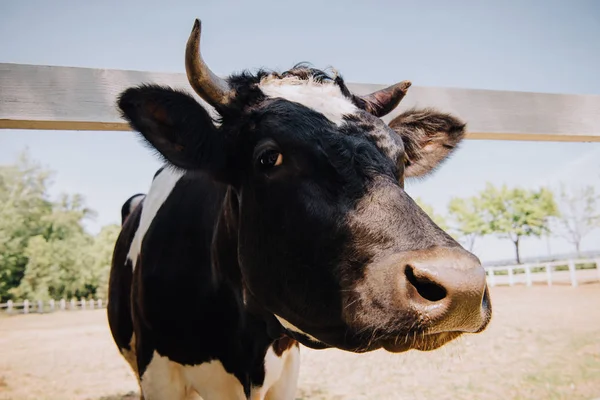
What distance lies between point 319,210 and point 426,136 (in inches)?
53.6

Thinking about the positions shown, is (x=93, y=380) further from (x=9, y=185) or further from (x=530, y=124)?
(x=9, y=185)

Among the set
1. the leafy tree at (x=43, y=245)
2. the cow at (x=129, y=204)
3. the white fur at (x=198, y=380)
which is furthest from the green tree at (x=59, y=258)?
the white fur at (x=198, y=380)

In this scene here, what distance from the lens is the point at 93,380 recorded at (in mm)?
6133

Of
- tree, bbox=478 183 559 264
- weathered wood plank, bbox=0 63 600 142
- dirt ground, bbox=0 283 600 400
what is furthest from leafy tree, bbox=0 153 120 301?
tree, bbox=478 183 559 264

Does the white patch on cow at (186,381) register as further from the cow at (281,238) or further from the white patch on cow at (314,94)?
the white patch on cow at (314,94)

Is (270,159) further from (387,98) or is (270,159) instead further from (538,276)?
(538,276)

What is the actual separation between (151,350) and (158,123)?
1373 mm

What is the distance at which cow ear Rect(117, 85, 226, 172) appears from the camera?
196cm

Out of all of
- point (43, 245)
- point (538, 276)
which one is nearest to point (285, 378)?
point (538, 276)

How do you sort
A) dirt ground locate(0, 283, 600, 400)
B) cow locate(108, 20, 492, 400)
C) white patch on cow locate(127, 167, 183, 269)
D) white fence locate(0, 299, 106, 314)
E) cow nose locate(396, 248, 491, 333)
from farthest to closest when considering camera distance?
white fence locate(0, 299, 106, 314)
dirt ground locate(0, 283, 600, 400)
white patch on cow locate(127, 167, 183, 269)
cow locate(108, 20, 492, 400)
cow nose locate(396, 248, 491, 333)

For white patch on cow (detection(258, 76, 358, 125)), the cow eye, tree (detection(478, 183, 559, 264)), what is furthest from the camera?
tree (detection(478, 183, 559, 264))

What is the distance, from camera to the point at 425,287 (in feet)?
3.97

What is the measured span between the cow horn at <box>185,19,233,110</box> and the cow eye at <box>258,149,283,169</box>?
0.41 m

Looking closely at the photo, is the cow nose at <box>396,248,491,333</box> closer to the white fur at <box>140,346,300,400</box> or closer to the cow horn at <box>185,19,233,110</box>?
the cow horn at <box>185,19,233,110</box>
